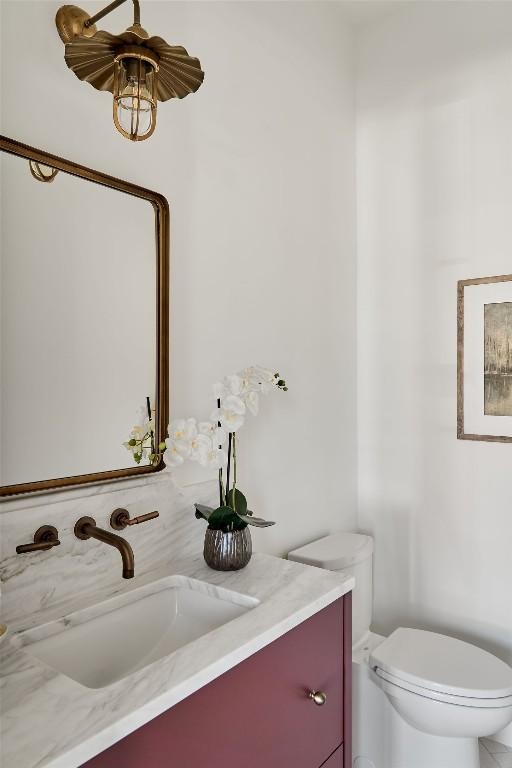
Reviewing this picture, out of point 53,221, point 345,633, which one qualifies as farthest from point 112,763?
point 53,221

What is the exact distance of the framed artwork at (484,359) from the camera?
206 cm

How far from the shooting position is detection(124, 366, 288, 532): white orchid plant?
1322 mm

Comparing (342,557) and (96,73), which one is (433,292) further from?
(96,73)

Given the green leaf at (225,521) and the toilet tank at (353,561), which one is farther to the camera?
the toilet tank at (353,561)

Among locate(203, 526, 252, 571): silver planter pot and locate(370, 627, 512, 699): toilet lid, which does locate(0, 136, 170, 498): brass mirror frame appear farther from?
locate(370, 627, 512, 699): toilet lid

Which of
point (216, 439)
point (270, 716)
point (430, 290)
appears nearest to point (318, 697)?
point (270, 716)

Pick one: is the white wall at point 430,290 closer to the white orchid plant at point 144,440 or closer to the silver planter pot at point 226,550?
the silver planter pot at point 226,550

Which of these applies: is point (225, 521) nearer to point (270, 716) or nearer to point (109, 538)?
point (109, 538)

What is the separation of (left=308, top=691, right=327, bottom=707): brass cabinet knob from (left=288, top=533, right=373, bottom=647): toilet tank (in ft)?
2.11

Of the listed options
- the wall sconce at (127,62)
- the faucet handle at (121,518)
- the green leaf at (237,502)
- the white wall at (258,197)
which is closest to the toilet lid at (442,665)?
the white wall at (258,197)

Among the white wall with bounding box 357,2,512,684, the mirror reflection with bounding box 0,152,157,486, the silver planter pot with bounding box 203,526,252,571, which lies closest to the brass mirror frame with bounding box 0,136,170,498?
the mirror reflection with bounding box 0,152,157,486

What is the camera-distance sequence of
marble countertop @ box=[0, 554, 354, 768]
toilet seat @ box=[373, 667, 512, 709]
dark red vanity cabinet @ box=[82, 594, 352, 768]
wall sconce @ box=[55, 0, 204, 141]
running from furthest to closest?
1. toilet seat @ box=[373, 667, 512, 709]
2. wall sconce @ box=[55, 0, 204, 141]
3. dark red vanity cabinet @ box=[82, 594, 352, 768]
4. marble countertop @ box=[0, 554, 354, 768]

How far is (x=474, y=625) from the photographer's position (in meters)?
2.11

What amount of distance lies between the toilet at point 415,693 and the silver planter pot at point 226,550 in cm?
54
